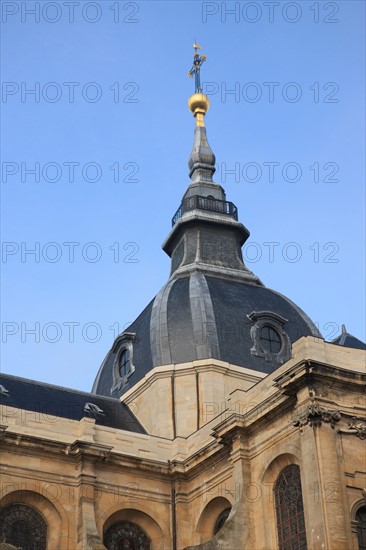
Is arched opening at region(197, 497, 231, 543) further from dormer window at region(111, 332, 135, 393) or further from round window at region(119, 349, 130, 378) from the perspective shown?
round window at region(119, 349, 130, 378)

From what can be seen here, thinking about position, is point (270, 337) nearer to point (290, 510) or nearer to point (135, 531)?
point (135, 531)

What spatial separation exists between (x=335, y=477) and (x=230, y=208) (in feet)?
75.9

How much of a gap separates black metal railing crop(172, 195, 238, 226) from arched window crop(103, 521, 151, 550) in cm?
1836

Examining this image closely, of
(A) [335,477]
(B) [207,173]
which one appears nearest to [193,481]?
(A) [335,477]

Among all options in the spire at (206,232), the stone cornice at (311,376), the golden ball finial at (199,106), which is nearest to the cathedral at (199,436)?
the stone cornice at (311,376)

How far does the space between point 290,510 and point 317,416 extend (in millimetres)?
3132

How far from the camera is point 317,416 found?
29.1 metres

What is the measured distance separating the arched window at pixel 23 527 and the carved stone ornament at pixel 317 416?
30.2 feet

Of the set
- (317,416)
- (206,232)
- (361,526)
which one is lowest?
(361,526)

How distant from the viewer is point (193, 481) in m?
34.8

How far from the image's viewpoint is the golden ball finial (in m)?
54.1

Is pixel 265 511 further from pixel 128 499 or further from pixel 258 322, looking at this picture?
pixel 258 322

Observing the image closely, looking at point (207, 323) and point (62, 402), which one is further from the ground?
point (207, 323)

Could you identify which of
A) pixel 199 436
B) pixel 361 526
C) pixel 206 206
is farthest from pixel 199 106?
pixel 361 526
